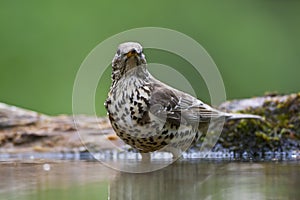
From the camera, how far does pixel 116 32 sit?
10.9 m

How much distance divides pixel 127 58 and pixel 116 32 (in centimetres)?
494

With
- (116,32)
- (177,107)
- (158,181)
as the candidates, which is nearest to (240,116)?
(177,107)

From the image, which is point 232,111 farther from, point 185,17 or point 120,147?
point 185,17

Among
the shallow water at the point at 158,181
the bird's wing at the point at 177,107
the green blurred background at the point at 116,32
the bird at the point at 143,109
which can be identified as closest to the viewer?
the shallow water at the point at 158,181

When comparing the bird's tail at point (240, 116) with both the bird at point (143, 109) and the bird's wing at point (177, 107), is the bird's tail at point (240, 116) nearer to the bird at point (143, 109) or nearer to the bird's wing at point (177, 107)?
the bird's wing at point (177, 107)

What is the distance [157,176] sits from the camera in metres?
5.24

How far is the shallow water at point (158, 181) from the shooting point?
14.2 feet

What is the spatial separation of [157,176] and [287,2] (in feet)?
26.9

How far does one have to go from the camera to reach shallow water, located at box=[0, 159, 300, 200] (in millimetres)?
4316

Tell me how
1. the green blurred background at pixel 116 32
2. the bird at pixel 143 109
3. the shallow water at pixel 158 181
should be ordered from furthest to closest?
the green blurred background at pixel 116 32 < the bird at pixel 143 109 < the shallow water at pixel 158 181

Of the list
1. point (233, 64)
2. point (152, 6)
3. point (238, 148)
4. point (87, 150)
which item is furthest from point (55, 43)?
point (238, 148)

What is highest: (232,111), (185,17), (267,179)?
(185,17)

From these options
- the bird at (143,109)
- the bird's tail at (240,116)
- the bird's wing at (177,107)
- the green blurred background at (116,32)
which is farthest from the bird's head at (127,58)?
the green blurred background at (116,32)

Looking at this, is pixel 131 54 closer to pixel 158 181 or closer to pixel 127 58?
pixel 127 58
